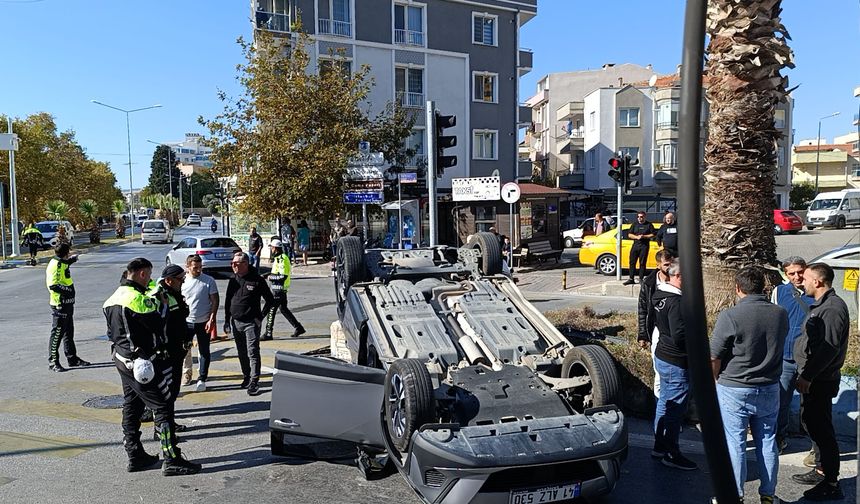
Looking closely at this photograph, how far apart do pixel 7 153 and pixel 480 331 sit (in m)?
40.1

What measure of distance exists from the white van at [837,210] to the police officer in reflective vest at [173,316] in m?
40.0

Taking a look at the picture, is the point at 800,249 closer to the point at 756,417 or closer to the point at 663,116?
the point at 663,116

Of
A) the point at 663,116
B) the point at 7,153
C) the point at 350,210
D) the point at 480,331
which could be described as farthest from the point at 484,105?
the point at 480,331

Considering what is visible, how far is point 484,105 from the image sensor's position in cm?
3569

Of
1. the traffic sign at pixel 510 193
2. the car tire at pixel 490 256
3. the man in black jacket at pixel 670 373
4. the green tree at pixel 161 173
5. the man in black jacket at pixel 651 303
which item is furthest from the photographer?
the green tree at pixel 161 173

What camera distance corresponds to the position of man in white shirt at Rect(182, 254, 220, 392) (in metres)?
7.78

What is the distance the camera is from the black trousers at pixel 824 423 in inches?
193

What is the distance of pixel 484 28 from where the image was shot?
119ft

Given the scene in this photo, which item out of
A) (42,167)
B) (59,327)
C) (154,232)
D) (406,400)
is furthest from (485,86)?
(406,400)

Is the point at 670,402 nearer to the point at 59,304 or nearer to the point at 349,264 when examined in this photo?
the point at 349,264

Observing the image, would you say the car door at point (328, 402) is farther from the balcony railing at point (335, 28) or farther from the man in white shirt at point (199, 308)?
the balcony railing at point (335, 28)

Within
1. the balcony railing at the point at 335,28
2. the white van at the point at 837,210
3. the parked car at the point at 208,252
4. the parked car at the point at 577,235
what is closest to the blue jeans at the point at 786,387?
the parked car at the point at 208,252

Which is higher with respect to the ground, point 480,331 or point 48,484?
point 480,331

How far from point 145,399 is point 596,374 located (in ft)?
12.0
